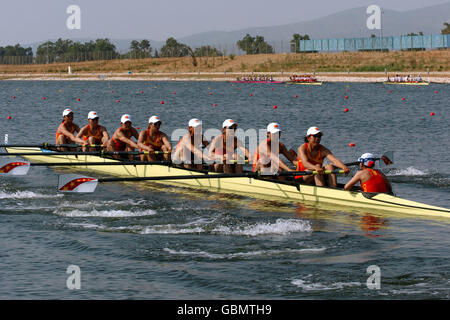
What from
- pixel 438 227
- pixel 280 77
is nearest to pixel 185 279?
pixel 438 227

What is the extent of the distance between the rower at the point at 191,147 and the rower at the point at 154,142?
51.0 inches

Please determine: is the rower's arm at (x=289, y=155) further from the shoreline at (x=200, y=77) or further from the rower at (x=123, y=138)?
the shoreline at (x=200, y=77)

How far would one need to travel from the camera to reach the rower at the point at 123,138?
81.1 feet

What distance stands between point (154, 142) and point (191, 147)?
2.31 metres

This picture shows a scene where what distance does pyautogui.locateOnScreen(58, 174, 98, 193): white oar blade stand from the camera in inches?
707

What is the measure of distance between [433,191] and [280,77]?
252 feet

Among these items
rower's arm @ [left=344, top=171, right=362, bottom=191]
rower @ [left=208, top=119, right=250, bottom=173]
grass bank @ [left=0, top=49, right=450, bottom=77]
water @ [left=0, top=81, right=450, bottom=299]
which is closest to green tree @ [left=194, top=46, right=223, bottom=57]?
grass bank @ [left=0, top=49, right=450, bottom=77]

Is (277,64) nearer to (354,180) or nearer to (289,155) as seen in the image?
(289,155)

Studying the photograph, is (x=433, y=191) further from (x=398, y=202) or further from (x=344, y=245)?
(x=344, y=245)

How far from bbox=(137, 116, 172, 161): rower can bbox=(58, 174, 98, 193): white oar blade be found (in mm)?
5499

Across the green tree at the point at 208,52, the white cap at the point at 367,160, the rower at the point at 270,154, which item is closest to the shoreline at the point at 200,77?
the green tree at the point at 208,52

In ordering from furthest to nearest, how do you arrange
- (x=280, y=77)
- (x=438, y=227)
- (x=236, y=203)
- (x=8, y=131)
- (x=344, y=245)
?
(x=280, y=77) → (x=8, y=131) → (x=236, y=203) → (x=438, y=227) → (x=344, y=245)

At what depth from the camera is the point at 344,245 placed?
16.1m
